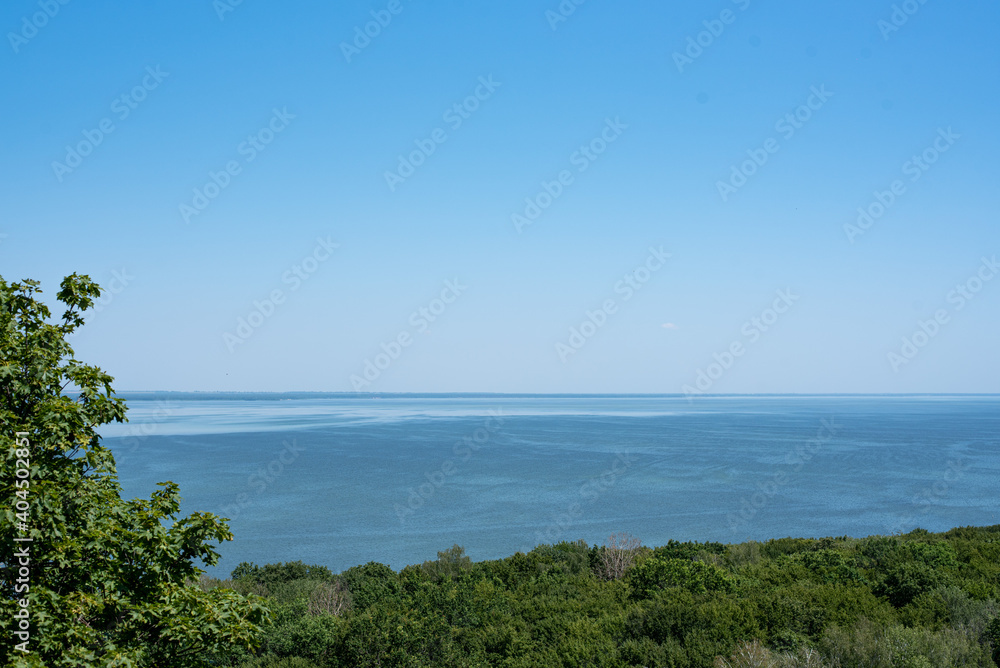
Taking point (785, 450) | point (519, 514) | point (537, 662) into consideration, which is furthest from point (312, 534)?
point (785, 450)

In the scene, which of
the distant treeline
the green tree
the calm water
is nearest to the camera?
the green tree

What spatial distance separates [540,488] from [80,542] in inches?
2804

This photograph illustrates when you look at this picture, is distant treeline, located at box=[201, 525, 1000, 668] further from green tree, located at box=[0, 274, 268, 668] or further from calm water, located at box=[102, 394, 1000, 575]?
calm water, located at box=[102, 394, 1000, 575]

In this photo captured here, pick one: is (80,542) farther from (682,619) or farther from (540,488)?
(540,488)

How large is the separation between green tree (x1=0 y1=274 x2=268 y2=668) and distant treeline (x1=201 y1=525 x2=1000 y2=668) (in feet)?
17.5

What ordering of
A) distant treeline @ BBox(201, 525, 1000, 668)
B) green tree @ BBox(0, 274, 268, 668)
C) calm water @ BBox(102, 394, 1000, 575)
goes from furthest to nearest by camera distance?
1. calm water @ BBox(102, 394, 1000, 575)
2. distant treeline @ BBox(201, 525, 1000, 668)
3. green tree @ BBox(0, 274, 268, 668)

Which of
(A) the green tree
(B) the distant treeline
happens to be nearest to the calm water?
(B) the distant treeline

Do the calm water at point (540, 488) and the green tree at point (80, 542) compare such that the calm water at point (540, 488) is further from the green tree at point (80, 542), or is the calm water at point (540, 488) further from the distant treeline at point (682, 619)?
the green tree at point (80, 542)

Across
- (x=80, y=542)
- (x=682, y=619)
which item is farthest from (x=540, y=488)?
(x=80, y=542)

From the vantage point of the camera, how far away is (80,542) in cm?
833

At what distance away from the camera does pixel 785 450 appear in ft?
380

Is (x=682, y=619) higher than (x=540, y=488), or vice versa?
(x=540, y=488)

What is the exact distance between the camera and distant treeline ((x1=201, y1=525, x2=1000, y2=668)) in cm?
1570

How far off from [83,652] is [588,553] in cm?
2952
